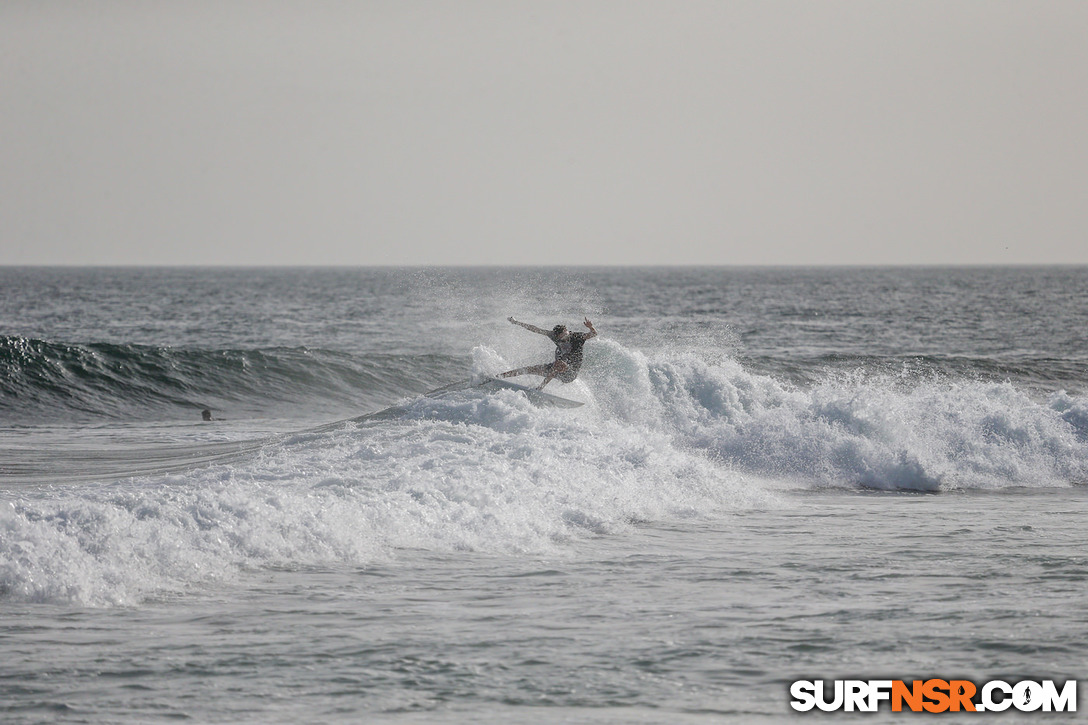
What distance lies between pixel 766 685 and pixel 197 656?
3740 millimetres

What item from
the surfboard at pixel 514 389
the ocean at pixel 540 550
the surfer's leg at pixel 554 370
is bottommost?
the ocean at pixel 540 550

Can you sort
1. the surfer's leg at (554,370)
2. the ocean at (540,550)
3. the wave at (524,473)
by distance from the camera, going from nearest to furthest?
the ocean at (540,550) → the wave at (524,473) → the surfer's leg at (554,370)

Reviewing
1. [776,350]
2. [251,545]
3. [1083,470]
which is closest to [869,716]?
[251,545]

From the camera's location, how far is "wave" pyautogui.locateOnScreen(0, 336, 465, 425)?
79.2 ft

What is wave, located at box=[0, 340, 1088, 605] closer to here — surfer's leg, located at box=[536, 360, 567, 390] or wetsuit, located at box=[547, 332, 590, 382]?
surfer's leg, located at box=[536, 360, 567, 390]

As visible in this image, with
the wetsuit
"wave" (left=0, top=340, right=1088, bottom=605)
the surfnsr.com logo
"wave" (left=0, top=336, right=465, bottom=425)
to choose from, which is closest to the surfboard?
"wave" (left=0, top=340, right=1088, bottom=605)

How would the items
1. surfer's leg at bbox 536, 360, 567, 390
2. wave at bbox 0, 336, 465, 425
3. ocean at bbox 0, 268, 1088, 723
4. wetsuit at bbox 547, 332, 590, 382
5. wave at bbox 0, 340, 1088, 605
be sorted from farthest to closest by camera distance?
wave at bbox 0, 336, 465, 425 < wetsuit at bbox 547, 332, 590, 382 < surfer's leg at bbox 536, 360, 567, 390 < wave at bbox 0, 340, 1088, 605 < ocean at bbox 0, 268, 1088, 723

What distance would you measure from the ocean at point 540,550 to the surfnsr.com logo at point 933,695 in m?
0.12

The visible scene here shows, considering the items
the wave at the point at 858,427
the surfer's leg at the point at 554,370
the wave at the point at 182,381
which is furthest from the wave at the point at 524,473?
the wave at the point at 182,381

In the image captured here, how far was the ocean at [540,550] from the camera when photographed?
267 inches

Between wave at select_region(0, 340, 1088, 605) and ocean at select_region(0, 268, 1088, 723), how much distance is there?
44 mm

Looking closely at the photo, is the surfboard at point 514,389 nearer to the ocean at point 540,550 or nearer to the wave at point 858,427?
the ocean at point 540,550

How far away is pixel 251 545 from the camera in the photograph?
9.68 m

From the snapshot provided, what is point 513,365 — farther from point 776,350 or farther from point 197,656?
point 776,350
